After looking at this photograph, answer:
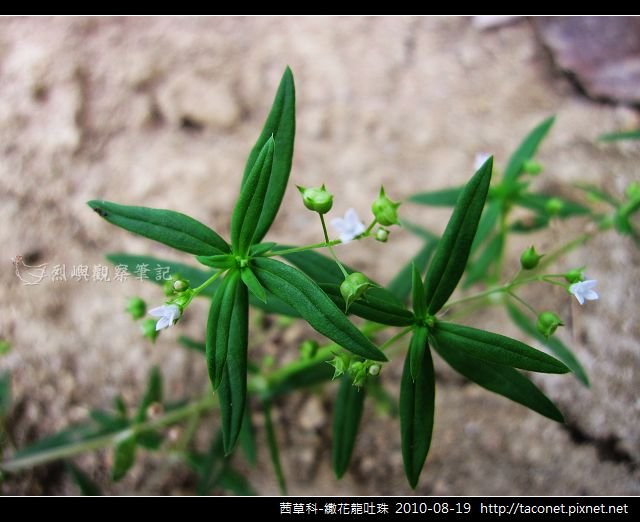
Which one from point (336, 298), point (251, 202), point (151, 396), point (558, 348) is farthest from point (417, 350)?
point (151, 396)

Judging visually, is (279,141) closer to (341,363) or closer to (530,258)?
(341,363)

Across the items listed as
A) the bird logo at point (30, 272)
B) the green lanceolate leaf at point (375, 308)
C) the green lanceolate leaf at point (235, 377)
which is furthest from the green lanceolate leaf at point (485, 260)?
the bird logo at point (30, 272)

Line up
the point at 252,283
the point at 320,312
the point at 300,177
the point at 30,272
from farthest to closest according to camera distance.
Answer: the point at 300,177 < the point at 30,272 < the point at 252,283 < the point at 320,312

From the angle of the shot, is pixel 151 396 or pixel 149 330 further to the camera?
pixel 151 396

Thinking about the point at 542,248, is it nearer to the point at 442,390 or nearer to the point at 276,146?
the point at 442,390

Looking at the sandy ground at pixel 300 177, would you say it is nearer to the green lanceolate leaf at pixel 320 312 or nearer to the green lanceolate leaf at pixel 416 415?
the green lanceolate leaf at pixel 416 415

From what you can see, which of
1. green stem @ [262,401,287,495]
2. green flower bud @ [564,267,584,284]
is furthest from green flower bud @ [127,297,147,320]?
green flower bud @ [564,267,584,284]
